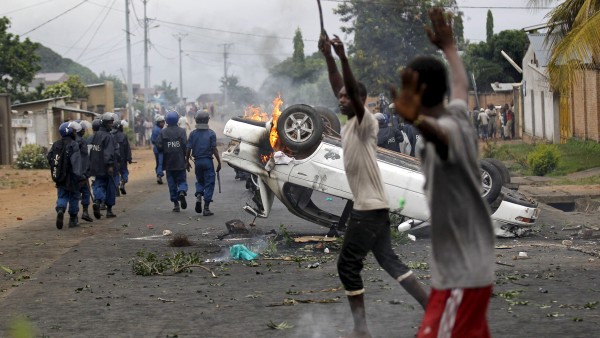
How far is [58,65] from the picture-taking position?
119m

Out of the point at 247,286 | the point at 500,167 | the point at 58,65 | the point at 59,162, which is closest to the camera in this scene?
the point at 247,286

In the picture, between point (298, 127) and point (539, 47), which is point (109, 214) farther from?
point (539, 47)

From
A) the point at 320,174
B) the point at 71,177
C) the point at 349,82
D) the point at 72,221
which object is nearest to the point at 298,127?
the point at 320,174

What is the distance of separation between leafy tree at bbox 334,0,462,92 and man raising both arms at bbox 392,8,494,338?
4289cm

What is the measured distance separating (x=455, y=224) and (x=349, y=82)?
204 cm

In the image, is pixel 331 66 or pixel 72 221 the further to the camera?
pixel 72 221

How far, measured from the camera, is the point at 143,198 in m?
21.9

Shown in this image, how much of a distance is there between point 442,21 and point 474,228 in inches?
37.6

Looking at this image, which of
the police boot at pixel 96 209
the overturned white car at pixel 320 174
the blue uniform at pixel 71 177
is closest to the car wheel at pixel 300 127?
the overturned white car at pixel 320 174

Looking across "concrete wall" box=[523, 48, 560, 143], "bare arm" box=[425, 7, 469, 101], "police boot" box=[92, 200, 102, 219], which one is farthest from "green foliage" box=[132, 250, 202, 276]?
"concrete wall" box=[523, 48, 560, 143]

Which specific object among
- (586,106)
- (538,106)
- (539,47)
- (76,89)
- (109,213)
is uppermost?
(539,47)

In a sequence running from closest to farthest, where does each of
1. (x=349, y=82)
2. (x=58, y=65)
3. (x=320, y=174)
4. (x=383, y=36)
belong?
1. (x=349, y=82)
2. (x=320, y=174)
3. (x=383, y=36)
4. (x=58, y=65)

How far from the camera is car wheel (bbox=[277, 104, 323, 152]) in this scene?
1273 cm

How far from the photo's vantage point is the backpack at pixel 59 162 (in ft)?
51.6
